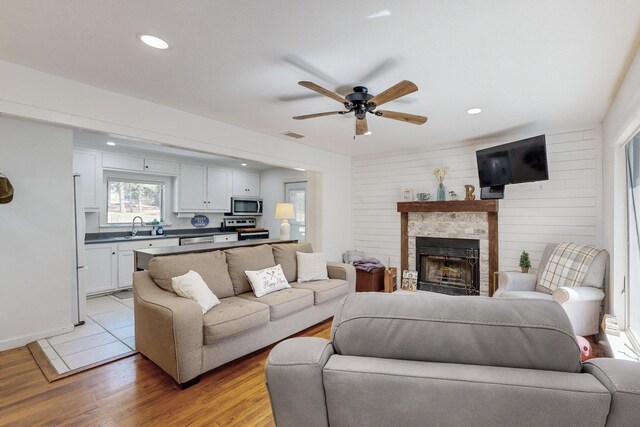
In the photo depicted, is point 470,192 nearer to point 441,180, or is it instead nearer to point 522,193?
point 441,180

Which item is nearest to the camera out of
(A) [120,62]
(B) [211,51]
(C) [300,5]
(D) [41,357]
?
(C) [300,5]

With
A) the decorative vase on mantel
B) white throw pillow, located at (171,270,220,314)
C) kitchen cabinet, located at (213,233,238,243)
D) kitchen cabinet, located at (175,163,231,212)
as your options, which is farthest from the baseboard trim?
the decorative vase on mantel

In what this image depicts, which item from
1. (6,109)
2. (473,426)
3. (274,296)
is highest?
(6,109)

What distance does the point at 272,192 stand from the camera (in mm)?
7109

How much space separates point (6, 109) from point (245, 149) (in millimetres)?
2185

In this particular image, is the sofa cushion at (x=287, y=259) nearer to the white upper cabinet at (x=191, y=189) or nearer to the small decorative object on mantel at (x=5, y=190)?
the small decorative object on mantel at (x=5, y=190)

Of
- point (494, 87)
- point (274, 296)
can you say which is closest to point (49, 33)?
point (274, 296)

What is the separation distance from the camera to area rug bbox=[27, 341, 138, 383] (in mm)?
2439

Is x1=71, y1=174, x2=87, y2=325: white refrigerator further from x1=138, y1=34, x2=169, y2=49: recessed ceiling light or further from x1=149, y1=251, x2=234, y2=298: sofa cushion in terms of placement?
x1=138, y1=34, x2=169, y2=49: recessed ceiling light

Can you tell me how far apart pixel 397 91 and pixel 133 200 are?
5244 millimetres

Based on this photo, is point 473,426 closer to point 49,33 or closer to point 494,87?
point 494,87

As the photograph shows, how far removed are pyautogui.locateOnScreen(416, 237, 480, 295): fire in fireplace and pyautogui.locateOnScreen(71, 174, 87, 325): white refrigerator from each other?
4.54 meters

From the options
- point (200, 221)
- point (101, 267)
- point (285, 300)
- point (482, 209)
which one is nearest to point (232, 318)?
point (285, 300)

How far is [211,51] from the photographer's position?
2125mm
